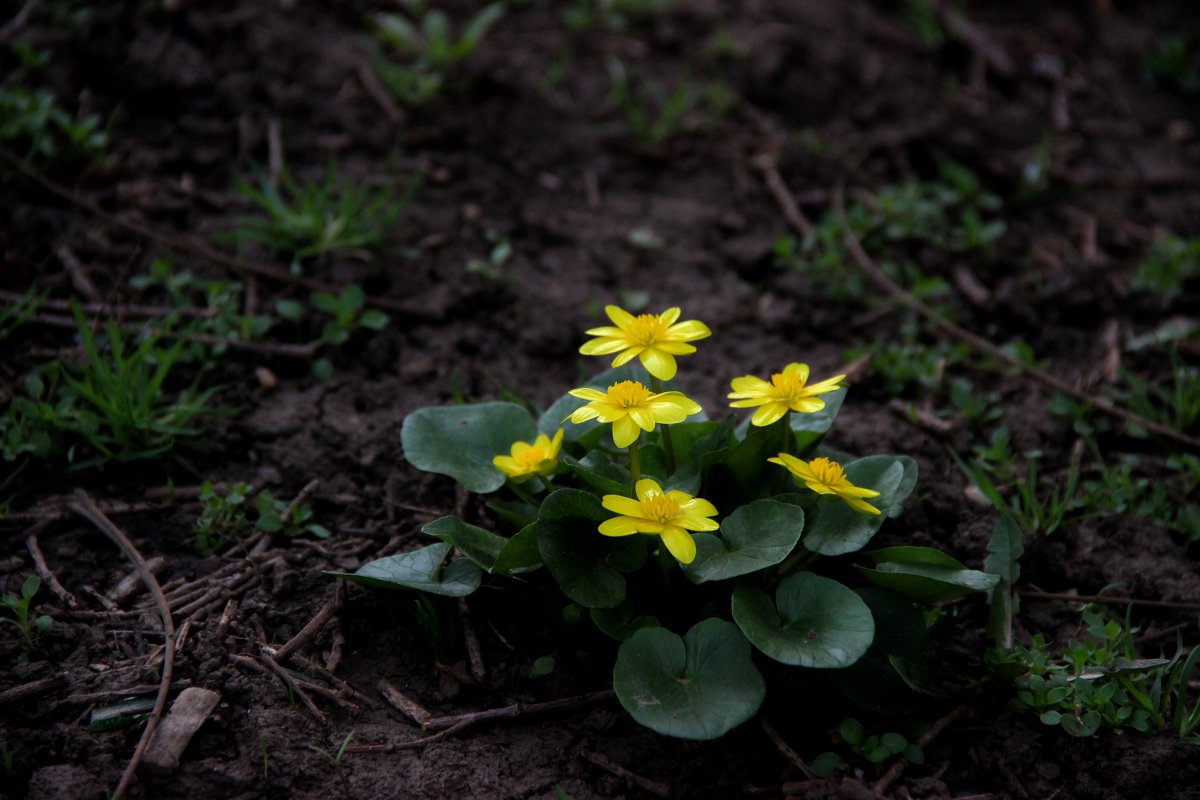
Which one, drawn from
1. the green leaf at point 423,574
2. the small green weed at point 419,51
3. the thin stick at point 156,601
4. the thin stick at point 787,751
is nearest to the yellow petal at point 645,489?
the green leaf at point 423,574

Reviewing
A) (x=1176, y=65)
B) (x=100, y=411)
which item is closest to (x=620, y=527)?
(x=100, y=411)

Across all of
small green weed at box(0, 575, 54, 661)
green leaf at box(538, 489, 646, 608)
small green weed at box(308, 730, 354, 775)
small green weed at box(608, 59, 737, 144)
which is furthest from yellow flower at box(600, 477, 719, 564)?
small green weed at box(608, 59, 737, 144)

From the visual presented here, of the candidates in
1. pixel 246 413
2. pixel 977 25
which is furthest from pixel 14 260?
pixel 977 25

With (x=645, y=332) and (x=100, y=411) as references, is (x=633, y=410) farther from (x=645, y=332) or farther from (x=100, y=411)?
(x=100, y=411)

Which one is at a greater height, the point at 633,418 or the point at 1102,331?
the point at 633,418

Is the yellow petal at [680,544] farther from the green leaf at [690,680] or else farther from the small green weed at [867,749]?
the small green weed at [867,749]

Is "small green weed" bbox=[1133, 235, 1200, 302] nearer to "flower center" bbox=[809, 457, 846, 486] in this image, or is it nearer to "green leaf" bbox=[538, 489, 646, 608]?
"flower center" bbox=[809, 457, 846, 486]

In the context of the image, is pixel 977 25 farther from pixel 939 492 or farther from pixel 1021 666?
pixel 1021 666
